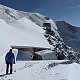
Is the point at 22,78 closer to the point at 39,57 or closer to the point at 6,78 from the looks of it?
the point at 6,78

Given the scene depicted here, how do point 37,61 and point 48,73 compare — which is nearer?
point 48,73

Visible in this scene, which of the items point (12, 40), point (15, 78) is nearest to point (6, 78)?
point (15, 78)

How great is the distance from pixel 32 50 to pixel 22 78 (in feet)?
125

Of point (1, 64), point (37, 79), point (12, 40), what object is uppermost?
point (12, 40)

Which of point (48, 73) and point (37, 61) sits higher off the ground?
point (37, 61)

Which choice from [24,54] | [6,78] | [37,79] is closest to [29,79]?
[37,79]

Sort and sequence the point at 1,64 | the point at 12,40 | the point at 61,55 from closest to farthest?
the point at 1,64, the point at 12,40, the point at 61,55

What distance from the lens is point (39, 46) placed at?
195ft

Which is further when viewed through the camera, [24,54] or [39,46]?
[39,46]

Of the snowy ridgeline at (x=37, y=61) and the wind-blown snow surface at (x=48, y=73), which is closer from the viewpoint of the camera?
the wind-blown snow surface at (x=48, y=73)

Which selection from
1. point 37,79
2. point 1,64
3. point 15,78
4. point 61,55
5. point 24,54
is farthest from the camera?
point 61,55

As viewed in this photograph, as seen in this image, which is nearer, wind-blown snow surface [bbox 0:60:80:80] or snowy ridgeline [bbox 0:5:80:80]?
wind-blown snow surface [bbox 0:60:80:80]

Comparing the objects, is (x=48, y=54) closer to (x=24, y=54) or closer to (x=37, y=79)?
(x=24, y=54)

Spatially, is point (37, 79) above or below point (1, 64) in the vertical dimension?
below
